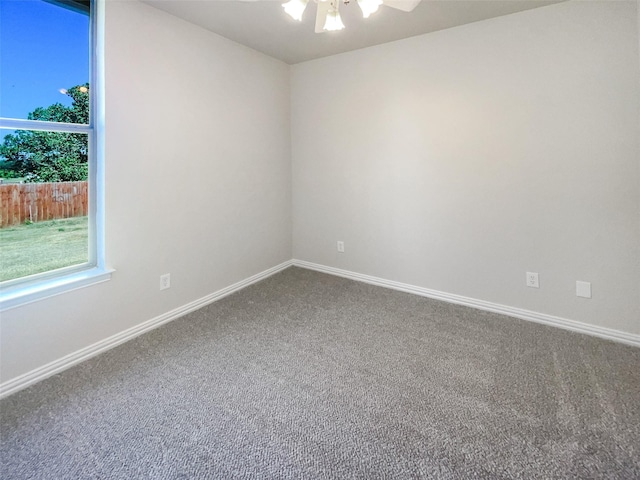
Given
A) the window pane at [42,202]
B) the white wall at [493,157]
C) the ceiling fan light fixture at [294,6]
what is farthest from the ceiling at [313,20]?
the window pane at [42,202]

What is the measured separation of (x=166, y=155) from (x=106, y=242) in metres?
0.79

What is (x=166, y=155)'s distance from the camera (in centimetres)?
261

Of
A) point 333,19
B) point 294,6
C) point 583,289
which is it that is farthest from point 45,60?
point 583,289

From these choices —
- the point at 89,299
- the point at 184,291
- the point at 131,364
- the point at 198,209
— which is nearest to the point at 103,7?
the point at 198,209

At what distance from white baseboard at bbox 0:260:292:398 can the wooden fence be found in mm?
879

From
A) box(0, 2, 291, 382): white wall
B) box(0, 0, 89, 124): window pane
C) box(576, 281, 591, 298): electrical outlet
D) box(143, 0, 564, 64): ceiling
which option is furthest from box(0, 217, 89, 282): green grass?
box(576, 281, 591, 298): electrical outlet

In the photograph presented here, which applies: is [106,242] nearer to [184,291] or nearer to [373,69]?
[184,291]

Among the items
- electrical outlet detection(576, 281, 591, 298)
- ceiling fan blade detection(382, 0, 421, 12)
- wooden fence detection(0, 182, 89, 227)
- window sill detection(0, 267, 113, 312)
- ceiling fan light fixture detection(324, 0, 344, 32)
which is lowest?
electrical outlet detection(576, 281, 591, 298)

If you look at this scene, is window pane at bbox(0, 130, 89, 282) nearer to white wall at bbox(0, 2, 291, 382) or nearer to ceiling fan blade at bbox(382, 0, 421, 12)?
white wall at bbox(0, 2, 291, 382)

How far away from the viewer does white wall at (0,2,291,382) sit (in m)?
2.18

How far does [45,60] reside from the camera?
2031mm

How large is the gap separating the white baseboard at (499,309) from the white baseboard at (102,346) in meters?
1.22

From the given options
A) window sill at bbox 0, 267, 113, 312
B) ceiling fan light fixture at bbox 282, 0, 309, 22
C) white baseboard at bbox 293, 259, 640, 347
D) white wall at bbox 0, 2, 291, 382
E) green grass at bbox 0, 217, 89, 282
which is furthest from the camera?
white baseboard at bbox 293, 259, 640, 347

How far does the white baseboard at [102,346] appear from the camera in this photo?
1.89 m
